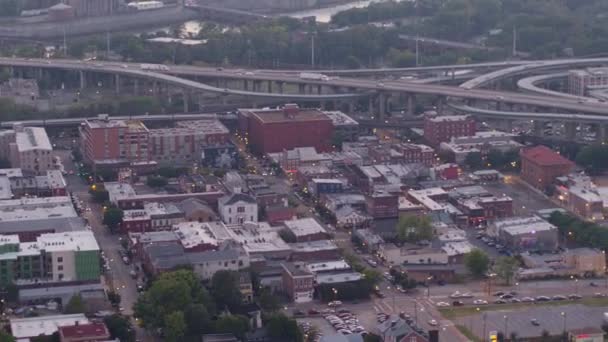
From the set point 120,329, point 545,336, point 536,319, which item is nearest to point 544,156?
point 536,319

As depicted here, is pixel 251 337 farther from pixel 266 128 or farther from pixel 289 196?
pixel 266 128

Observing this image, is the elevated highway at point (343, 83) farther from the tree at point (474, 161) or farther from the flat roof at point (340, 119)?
the tree at point (474, 161)

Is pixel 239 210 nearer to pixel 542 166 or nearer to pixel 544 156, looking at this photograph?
pixel 542 166

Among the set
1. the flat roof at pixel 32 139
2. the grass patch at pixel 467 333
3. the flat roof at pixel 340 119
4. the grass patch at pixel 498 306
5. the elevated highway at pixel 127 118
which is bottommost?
the grass patch at pixel 467 333

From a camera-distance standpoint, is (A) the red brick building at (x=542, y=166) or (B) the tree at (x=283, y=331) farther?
(A) the red brick building at (x=542, y=166)


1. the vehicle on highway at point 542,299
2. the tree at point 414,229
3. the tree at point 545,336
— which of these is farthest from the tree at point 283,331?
the tree at point 414,229

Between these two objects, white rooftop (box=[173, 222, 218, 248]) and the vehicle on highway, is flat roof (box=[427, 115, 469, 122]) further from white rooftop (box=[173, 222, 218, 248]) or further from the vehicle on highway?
the vehicle on highway
